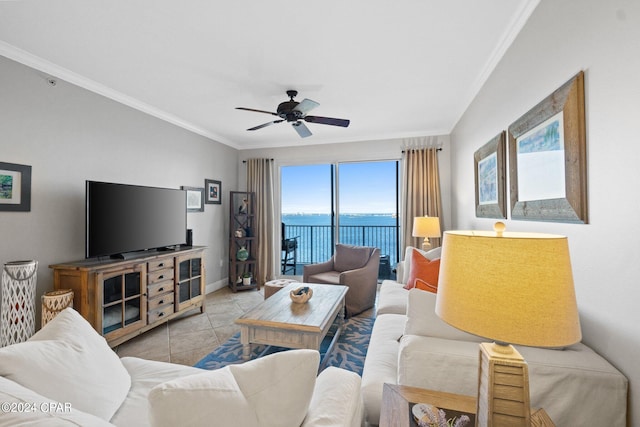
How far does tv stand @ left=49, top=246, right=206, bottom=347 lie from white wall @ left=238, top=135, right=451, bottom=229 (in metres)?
2.23

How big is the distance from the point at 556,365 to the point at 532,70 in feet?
5.44

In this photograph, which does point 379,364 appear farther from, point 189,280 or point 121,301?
point 189,280

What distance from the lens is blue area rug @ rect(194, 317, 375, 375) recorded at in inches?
93.8

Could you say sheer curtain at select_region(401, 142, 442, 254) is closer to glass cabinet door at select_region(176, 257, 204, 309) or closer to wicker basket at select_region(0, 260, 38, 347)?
glass cabinet door at select_region(176, 257, 204, 309)

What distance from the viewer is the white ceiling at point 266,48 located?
1821 mm

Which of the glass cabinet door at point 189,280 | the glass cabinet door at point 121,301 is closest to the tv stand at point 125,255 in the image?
the glass cabinet door at point 121,301

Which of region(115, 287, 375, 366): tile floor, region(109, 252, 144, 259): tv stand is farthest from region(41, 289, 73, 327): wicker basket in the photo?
region(115, 287, 375, 366): tile floor

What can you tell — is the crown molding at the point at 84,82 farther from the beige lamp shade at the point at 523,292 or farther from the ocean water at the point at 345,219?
the beige lamp shade at the point at 523,292

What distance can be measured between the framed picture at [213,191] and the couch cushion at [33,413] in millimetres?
4027

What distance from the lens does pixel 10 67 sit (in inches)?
89.2

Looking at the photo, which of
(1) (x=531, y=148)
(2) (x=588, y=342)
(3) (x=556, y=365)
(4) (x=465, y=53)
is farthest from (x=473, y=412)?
(4) (x=465, y=53)

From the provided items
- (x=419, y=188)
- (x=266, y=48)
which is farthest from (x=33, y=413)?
(x=419, y=188)

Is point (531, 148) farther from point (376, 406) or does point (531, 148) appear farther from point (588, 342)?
point (376, 406)

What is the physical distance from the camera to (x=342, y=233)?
517 centimetres
